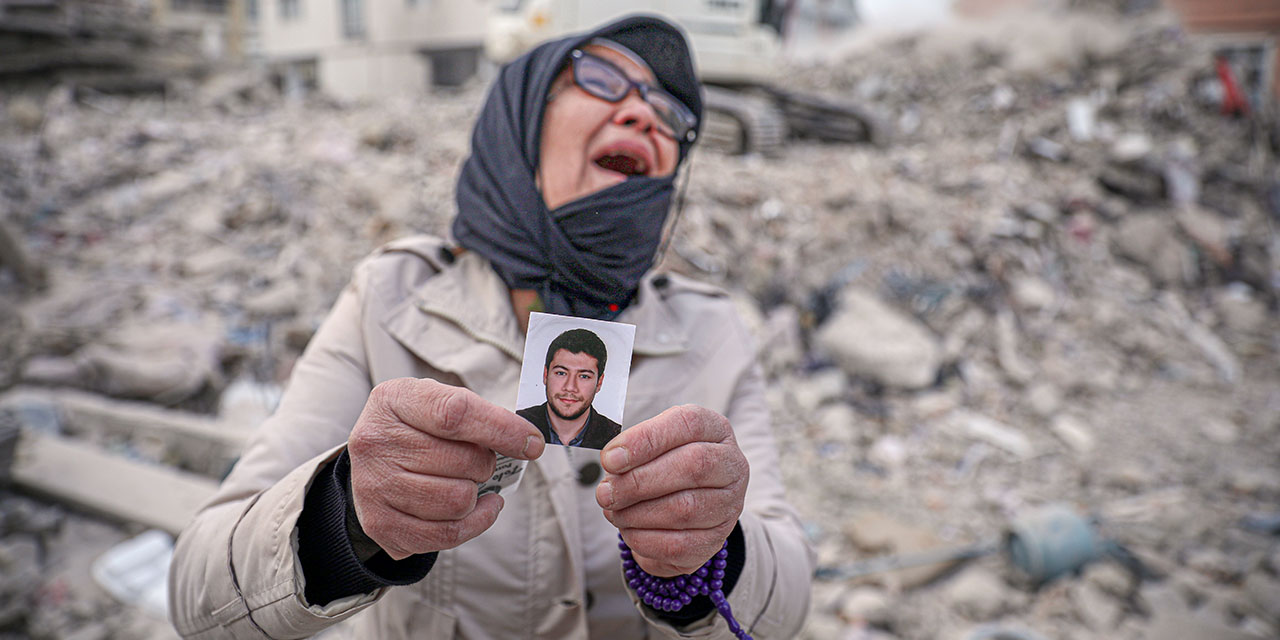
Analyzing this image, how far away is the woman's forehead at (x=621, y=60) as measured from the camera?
1.43 m

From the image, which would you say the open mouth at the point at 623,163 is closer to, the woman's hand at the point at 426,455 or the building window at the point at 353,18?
the woman's hand at the point at 426,455

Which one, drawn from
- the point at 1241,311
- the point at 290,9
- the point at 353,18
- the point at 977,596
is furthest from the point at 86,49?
the point at 1241,311

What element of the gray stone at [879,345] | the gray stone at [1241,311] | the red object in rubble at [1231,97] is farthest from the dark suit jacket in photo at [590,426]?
the red object in rubble at [1231,97]

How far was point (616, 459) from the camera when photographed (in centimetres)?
89

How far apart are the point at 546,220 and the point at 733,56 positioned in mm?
6394

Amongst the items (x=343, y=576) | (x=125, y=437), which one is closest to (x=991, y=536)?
(x=343, y=576)

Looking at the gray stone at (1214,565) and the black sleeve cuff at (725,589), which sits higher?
the black sleeve cuff at (725,589)

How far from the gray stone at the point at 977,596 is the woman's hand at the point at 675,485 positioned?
9.10ft

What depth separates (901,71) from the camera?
1205cm

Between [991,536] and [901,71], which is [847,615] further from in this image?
[901,71]

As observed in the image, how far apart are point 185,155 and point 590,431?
342 inches

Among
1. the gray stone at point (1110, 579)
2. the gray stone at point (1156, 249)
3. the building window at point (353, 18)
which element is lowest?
the gray stone at point (1110, 579)

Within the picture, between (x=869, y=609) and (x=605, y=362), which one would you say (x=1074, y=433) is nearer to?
(x=869, y=609)

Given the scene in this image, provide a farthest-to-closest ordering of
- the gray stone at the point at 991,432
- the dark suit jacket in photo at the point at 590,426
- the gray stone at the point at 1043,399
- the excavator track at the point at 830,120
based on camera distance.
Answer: the excavator track at the point at 830,120 < the gray stone at the point at 1043,399 < the gray stone at the point at 991,432 < the dark suit jacket in photo at the point at 590,426
